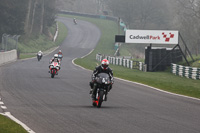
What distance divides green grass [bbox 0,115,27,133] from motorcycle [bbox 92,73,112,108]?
141 inches

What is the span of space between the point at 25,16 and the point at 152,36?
31.6 meters

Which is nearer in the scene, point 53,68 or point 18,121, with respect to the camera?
point 18,121

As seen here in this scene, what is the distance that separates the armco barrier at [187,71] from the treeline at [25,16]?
98.2ft

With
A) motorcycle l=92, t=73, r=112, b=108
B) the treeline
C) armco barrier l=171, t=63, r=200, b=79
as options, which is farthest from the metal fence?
motorcycle l=92, t=73, r=112, b=108

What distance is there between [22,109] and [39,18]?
72.7 m

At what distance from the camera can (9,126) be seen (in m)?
8.88

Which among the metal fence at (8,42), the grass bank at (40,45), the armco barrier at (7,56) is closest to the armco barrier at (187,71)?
the armco barrier at (7,56)

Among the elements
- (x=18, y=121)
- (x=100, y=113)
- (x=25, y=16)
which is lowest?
(x=100, y=113)

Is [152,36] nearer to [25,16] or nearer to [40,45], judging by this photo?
[25,16]

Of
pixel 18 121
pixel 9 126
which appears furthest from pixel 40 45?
pixel 9 126

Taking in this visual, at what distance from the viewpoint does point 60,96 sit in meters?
15.7

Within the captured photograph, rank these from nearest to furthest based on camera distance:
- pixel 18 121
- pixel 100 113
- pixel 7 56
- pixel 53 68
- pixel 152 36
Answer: pixel 18 121 < pixel 100 113 < pixel 53 68 < pixel 152 36 < pixel 7 56

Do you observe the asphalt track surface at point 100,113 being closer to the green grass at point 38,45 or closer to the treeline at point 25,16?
the treeline at point 25,16

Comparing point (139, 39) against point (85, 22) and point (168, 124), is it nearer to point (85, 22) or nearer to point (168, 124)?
point (168, 124)
